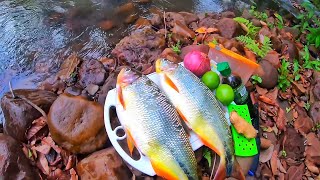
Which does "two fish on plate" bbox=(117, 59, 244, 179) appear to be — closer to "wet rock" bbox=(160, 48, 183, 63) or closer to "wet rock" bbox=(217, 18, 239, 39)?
"wet rock" bbox=(160, 48, 183, 63)

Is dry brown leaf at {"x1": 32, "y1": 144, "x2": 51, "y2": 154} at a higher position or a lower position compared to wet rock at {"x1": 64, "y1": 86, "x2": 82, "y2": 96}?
lower

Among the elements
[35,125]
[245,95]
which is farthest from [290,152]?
[35,125]

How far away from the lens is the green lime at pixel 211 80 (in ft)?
12.1

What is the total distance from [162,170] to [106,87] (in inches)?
53.2

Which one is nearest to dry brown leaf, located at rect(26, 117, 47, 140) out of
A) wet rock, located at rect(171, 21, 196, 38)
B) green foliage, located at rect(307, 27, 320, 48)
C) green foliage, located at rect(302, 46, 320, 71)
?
wet rock, located at rect(171, 21, 196, 38)

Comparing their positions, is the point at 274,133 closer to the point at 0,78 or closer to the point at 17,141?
the point at 17,141

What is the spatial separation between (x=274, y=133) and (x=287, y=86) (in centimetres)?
88

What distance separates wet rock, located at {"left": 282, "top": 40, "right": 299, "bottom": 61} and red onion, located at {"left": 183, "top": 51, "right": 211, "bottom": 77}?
1.91 meters

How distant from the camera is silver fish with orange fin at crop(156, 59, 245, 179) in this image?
10.7 ft

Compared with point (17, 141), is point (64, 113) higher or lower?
higher

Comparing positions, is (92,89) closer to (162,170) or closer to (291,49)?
(162,170)

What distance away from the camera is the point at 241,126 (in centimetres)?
356

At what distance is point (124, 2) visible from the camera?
19.4 feet

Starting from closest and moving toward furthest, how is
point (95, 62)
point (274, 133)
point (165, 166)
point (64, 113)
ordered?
1. point (165, 166)
2. point (64, 113)
3. point (274, 133)
4. point (95, 62)
